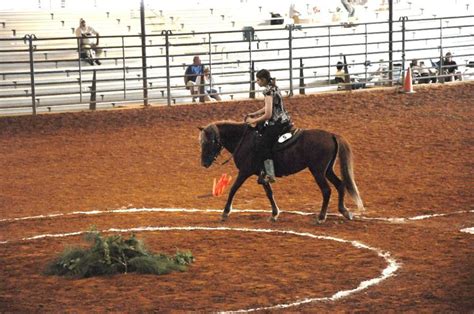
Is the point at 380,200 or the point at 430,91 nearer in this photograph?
the point at 380,200

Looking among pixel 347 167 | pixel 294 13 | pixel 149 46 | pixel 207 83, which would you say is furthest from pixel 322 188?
pixel 294 13

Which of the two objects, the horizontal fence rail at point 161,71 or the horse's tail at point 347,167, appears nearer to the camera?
the horse's tail at point 347,167

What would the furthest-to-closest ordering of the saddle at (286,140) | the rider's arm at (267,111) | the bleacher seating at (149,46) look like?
the bleacher seating at (149,46) → the saddle at (286,140) → the rider's arm at (267,111)

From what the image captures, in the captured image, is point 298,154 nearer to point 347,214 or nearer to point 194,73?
point 347,214

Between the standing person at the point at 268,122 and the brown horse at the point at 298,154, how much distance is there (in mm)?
112

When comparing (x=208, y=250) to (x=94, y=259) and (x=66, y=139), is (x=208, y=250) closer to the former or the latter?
(x=94, y=259)

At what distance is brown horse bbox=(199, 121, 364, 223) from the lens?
14.3m

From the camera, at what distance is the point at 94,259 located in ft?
38.7

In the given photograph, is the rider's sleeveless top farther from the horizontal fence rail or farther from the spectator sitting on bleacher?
the spectator sitting on bleacher

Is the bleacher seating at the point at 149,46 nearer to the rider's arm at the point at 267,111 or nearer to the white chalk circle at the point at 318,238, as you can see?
the white chalk circle at the point at 318,238

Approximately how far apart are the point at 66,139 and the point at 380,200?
8871 mm

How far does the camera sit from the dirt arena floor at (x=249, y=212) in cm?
1061

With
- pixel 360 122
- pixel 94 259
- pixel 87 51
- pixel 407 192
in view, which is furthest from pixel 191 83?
pixel 94 259

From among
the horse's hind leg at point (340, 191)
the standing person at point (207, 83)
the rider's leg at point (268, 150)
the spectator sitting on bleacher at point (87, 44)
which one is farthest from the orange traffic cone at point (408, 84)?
the rider's leg at point (268, 150)
